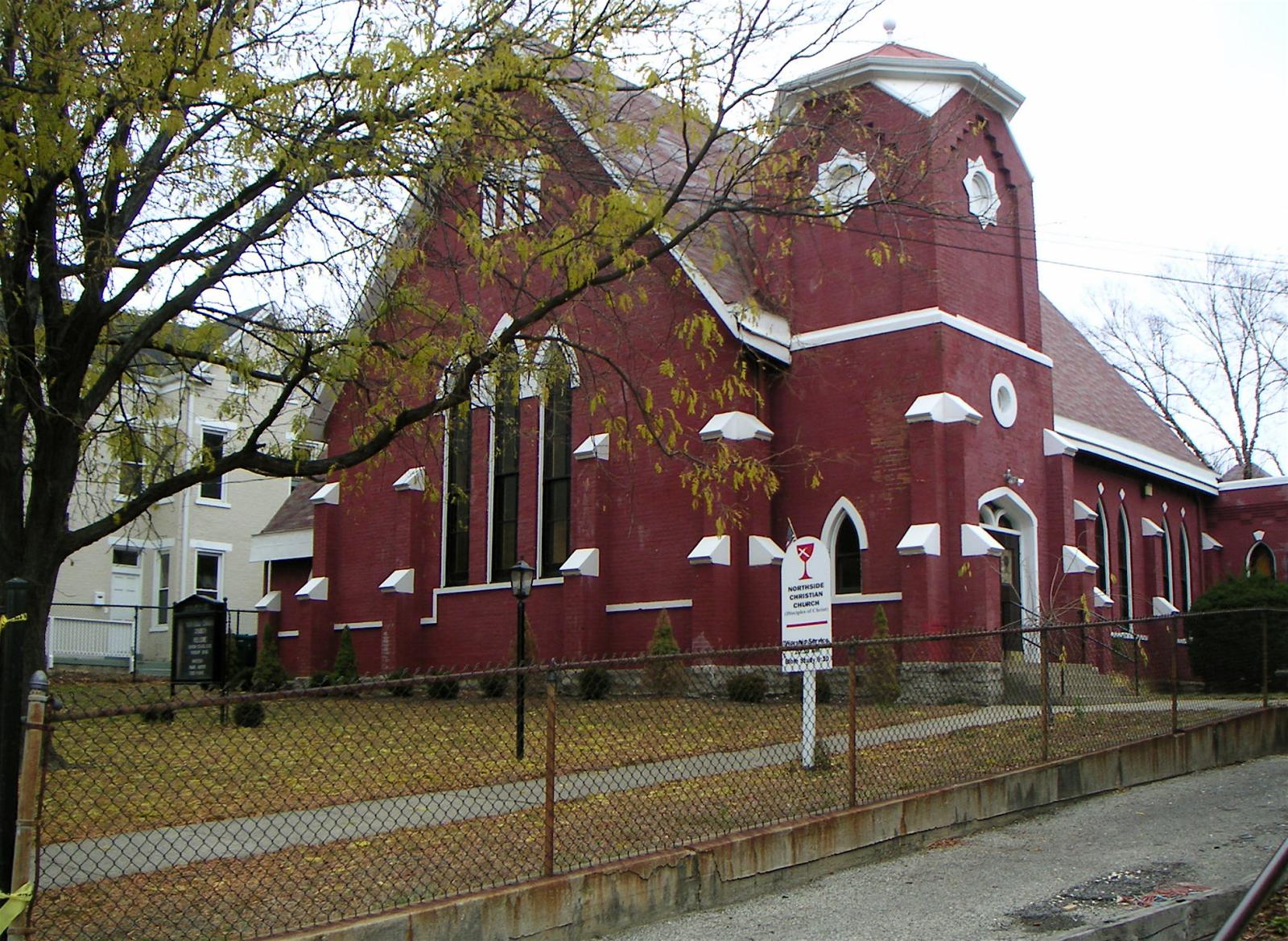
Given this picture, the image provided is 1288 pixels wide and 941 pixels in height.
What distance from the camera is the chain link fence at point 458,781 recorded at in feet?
23.7

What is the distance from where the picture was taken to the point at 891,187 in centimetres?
1358

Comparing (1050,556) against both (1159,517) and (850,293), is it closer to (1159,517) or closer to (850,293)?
(850,293)

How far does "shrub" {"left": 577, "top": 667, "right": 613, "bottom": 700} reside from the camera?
1911cm

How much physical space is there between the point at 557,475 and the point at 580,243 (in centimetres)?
1072

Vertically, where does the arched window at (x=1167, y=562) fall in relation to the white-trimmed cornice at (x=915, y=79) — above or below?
below

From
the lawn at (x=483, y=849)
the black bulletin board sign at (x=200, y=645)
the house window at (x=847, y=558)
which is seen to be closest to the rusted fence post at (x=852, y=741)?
the lawn at (x=483, y=849)

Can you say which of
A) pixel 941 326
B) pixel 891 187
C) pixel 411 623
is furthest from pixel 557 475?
pixel 891 187

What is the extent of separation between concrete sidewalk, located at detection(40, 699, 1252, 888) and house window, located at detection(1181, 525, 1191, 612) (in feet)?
63.6

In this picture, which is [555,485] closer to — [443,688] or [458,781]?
[443,688]

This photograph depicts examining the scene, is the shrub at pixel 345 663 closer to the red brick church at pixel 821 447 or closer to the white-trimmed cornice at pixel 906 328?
the red brick church at pixel 821 447

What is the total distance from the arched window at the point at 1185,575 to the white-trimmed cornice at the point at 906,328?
11.2 metres

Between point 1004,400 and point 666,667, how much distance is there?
6868mm

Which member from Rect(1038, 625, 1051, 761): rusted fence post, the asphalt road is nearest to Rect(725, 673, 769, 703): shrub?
Rect(1038, 625, 1051, 761): rusted fence post

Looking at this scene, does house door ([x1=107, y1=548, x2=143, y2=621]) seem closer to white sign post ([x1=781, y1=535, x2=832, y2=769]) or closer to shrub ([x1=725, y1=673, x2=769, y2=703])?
shrub ([x1=725, y1=673, x2=769, y2=703])
